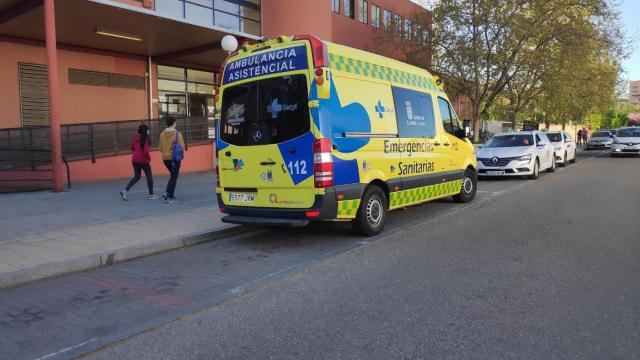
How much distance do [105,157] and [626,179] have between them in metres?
16.1

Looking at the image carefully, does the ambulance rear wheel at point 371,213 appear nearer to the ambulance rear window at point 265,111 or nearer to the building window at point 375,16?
the ambulance rear window at point 265,111

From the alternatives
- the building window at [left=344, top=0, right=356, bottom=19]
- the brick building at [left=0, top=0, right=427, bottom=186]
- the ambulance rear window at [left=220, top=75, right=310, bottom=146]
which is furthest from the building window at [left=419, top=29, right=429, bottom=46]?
the ambulance rear window at [left=220, top=75, right=310, bottom=146]

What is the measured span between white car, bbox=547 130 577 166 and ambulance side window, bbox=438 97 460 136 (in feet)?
43.6

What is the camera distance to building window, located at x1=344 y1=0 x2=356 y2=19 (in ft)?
98.4

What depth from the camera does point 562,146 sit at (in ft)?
71.4

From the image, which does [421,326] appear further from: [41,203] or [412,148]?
[41,203]

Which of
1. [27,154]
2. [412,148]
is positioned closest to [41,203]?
[27,154]

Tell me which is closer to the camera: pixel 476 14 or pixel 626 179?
pixel 626 179

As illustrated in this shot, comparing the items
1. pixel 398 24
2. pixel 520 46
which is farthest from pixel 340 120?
pixel 398 24

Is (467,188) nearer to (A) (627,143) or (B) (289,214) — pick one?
(B) (289,214)

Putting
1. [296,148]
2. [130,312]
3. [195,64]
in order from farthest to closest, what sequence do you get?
[195,64] < [296,148] < [130,312]

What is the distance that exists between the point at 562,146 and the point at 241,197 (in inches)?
740

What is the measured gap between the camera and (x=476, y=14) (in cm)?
2630

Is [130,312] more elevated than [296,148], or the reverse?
[296,148]
